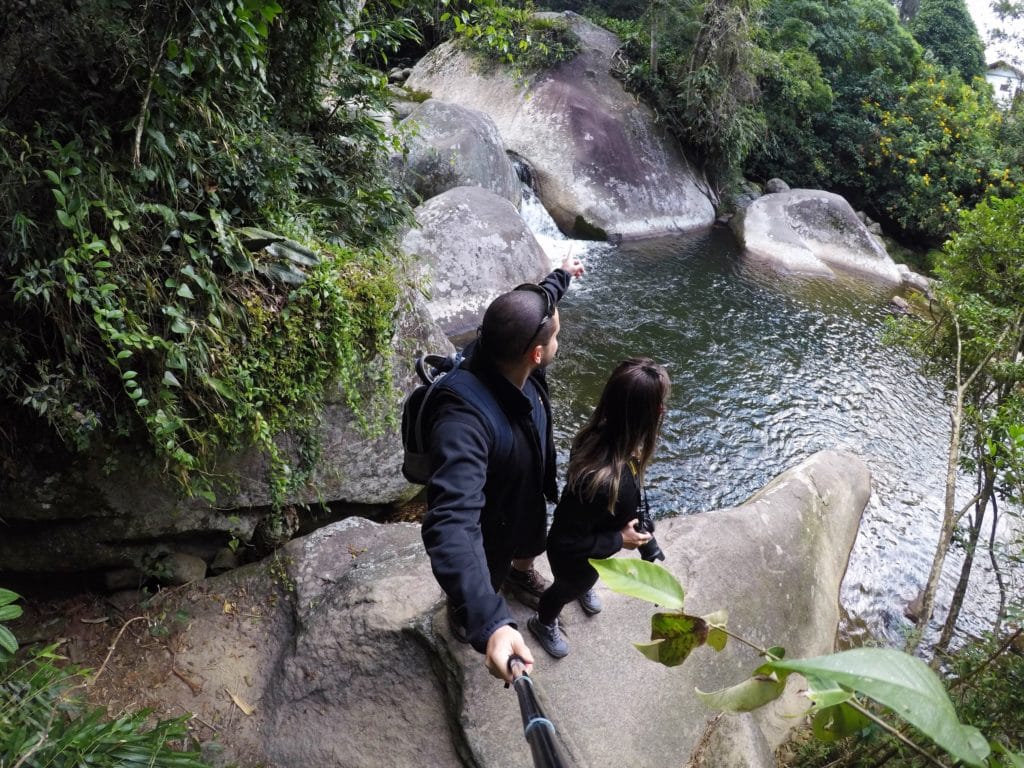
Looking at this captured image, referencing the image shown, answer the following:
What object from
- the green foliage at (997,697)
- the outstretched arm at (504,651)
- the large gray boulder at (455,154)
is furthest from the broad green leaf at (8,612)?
the large gray boulder at (455,154)

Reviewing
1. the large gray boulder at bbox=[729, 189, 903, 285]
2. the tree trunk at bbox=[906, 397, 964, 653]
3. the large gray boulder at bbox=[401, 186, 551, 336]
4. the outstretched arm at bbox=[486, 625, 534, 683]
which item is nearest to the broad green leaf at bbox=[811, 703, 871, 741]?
the outstretched arm at bbox=[486, 625, 534, 683]

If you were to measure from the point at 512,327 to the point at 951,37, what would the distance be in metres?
24.6

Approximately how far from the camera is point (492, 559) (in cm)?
253

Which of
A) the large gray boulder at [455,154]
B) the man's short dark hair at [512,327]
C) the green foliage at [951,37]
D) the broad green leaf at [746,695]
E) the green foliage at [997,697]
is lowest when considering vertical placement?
the large gray boulder at [455,154]

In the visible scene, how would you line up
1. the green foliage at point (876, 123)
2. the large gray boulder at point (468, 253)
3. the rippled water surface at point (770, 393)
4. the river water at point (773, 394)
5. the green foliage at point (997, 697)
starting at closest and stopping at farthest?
the green foliage at point (997, 697), the river water at point (773, 394), the rippled water surface at point (770, 393), the large gray boulder at point (468, 253), the green foliage at point (876, 123)

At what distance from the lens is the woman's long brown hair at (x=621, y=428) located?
2426 millimetres

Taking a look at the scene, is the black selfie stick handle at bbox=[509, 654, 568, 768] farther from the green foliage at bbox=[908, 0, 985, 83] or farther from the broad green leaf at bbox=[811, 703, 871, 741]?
the green foliage at bbox=[908, 0, 985, 83]

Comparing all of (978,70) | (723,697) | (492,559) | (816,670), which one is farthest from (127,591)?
(978,70)

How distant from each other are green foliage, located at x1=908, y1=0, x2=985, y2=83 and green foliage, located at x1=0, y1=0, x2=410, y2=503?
22.7m

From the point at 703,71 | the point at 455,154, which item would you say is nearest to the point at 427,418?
the point at 455,154

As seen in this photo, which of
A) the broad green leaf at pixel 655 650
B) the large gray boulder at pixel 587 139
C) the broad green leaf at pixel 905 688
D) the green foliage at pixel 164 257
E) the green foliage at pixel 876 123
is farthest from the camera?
the green foliage at pixel 876 123

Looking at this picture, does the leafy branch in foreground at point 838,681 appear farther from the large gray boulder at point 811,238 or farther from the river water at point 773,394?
the large gray boulder at point 811,238

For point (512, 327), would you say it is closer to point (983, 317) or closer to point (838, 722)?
point (838, 722)

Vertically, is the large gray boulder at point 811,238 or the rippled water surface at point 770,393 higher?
the large gray boulder at point 811,238
